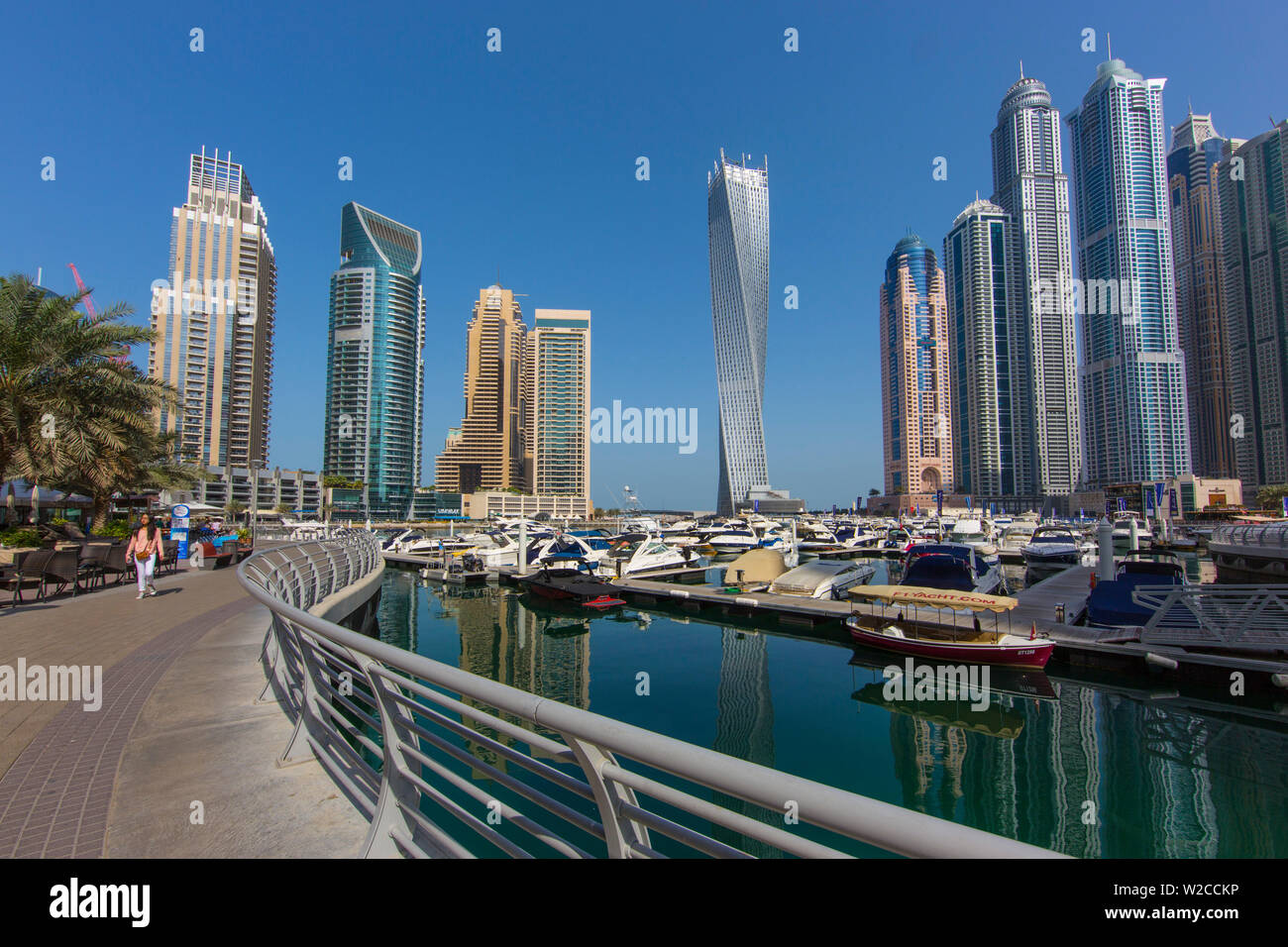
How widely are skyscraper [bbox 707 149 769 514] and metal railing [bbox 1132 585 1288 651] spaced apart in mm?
142539

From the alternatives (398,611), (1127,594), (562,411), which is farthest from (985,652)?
(562,411)

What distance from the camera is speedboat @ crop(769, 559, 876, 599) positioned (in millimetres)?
28766

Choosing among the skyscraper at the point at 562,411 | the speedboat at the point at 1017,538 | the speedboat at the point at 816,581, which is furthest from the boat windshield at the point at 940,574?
the skyscraper at the point at 562,411

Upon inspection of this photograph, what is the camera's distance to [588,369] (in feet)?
563

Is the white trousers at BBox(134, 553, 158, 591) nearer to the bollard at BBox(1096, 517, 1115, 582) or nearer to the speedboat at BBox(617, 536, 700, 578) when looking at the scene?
the speedboat at BBox(617, 536, 700, 578)

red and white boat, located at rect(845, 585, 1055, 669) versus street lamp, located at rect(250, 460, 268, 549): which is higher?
street lamp, located at rect(250, 460, 268, 549)

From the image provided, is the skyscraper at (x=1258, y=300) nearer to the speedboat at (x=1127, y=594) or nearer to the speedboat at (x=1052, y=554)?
the speedboat at (x=1052, y=554)

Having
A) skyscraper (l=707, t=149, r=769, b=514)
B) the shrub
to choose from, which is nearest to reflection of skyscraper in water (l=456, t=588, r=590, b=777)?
the shrub

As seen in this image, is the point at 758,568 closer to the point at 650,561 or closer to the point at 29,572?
the point at 650,561

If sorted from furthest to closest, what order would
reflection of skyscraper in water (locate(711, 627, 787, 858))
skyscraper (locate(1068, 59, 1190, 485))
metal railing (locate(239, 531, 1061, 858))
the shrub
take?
skyscraper (locate(1068, 59, 1190, 485)) → the shrub → reflection of skyscraper in water (locate(711, 627, 787, 858)) → metal railing (locate(239, 531, 1061, 858))

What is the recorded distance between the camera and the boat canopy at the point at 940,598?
16328 millimetres

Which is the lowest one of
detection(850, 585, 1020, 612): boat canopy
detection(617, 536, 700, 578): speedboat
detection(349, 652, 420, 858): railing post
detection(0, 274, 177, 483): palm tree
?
detection(617, 536, 700, 578): speedboat

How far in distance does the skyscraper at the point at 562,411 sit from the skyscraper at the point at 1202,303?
521 ft

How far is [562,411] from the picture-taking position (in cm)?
16925
